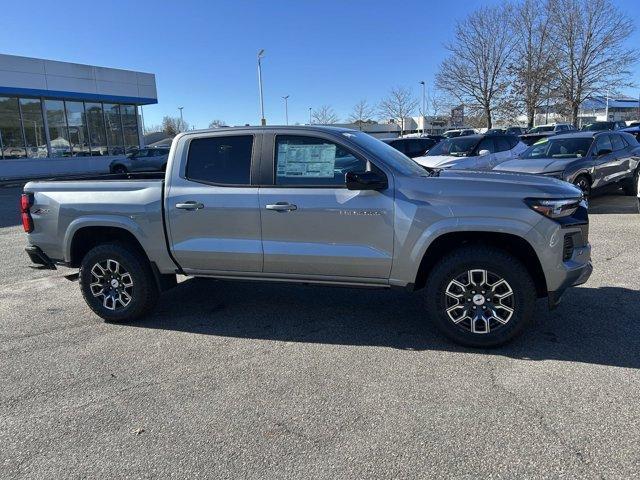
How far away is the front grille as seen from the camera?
156 inches

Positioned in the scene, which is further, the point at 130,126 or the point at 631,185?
the point at 130,126

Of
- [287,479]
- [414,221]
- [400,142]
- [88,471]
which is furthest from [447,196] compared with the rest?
[400,142]

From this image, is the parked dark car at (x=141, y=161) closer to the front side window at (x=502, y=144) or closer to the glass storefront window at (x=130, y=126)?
the glass storefront window at (x=130, y=126)

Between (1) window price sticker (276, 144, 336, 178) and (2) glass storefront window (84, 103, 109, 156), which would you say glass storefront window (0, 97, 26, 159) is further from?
(1) window price sticker (276, 144, 336, 178)

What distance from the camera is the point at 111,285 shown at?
16.7 ft

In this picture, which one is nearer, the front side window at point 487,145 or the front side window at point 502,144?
the front side window at point 487,145

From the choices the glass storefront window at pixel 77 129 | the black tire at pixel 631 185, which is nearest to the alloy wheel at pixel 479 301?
the black tire at pixel 631 185

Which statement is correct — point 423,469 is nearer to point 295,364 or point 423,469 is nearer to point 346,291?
point 295,364

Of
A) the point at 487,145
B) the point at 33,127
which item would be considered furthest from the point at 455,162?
the point at 33,127

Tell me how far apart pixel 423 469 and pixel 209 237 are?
9.31ft

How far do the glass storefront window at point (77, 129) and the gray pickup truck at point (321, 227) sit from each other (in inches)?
1045

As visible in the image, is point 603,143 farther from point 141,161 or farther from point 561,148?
point 141,161

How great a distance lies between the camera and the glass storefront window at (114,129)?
101 ft

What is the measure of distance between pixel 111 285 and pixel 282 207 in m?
2.03
